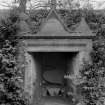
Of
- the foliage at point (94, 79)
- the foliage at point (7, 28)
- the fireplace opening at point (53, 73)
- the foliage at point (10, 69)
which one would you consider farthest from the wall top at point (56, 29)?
the fireplace opening at point (53, 73)

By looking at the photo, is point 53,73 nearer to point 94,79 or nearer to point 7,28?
point 94,79

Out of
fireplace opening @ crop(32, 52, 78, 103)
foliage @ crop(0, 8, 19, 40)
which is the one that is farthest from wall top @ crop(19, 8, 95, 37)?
fireplace opening @ crop(32, 52, 78, 103)

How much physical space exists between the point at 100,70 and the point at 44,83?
2789 millimetres

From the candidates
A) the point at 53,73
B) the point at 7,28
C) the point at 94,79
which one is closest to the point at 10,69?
the point at 7,28

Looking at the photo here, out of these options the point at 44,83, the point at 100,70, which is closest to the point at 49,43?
the point at 100,70

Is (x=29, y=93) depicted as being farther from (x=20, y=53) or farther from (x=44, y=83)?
(x=44, y=83)

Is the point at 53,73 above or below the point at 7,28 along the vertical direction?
below

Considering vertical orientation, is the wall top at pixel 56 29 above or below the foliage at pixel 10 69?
above

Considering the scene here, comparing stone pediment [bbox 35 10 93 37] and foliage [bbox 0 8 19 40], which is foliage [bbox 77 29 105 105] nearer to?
stone pediment [bbox 35 10 93 37]

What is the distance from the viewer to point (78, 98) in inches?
171

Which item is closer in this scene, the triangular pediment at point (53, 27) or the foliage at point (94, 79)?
the foliage at point (94, 79)

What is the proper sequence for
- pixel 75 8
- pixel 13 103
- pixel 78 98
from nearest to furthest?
pixel 13 103, pixel 78 98, pixel 75 8

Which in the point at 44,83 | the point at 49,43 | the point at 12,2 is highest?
the point at 12,2

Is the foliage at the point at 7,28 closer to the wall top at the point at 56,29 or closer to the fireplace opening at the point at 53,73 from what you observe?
the wall top at the point at 56,29
